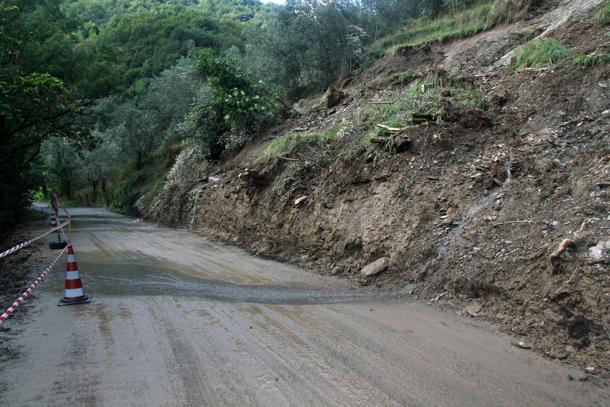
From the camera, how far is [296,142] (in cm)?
1402

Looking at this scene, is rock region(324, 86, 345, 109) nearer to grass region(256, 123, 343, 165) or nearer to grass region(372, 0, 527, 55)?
grass region(256, 123, 343, 165)

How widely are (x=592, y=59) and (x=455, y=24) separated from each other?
9250mm

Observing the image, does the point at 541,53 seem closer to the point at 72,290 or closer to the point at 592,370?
the point at 592,370

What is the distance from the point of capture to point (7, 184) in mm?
20984

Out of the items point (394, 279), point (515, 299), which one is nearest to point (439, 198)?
point (394, 279)

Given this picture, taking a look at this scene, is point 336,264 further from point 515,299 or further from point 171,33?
point 171,33

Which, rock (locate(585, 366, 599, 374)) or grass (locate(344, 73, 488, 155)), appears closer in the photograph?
rock (locate(585, 366, 599, 374))

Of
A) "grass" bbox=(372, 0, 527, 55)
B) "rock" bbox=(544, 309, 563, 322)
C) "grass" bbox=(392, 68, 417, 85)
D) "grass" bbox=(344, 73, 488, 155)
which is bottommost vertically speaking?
"rock" bbox=(544, 309, 563, 322)

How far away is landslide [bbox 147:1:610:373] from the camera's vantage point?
552cm

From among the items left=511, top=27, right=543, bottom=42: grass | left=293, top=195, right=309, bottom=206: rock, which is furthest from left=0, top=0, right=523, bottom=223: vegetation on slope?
left=293, top=195, right=309, bottom=206: rock

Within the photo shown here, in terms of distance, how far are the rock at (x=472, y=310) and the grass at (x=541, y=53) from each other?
660 cm

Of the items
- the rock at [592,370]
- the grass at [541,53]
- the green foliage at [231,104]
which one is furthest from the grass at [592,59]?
the green foliage at [231,104]

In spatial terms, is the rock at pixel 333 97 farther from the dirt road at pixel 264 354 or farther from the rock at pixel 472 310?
the rock at pixel 472 310

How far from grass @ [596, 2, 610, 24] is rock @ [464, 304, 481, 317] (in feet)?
25.3
